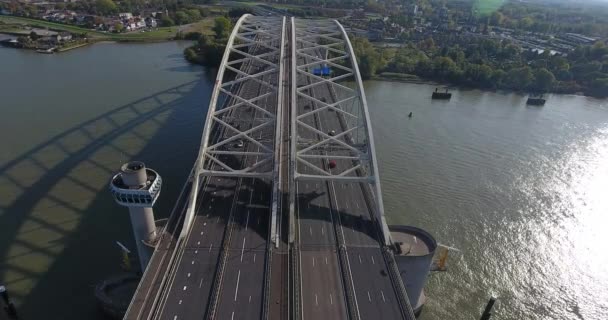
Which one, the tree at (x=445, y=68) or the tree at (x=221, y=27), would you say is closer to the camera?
the tree at (x=445, y=68)

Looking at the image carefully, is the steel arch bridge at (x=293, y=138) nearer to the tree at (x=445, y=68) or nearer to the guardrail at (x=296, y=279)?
the guardrail at (x=296, y=279)

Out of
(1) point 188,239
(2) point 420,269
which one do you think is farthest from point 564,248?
(1) point 188,239

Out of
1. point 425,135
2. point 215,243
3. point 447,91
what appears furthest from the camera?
point 447,91

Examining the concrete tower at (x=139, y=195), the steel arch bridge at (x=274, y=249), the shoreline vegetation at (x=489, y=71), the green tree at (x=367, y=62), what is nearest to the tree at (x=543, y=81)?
the shoreline vegetation at (x=489, y=71)

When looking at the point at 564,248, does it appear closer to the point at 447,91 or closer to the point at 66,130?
the point at 447,91

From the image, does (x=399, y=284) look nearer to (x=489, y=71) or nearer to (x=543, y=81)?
(x=489, y=71)

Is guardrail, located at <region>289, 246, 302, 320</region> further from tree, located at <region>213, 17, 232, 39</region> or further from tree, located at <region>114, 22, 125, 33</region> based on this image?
tree, located at <region>114, 22, 125, 33</region>

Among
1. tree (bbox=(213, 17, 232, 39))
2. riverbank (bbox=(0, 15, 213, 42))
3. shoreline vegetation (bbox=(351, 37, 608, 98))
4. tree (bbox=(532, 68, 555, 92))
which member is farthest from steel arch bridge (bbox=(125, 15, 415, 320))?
riverbank (bbox=(0, 15, 213, 42))

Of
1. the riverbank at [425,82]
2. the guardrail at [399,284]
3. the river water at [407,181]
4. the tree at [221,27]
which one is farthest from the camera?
the tree at [221,27]
